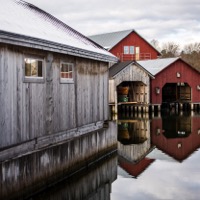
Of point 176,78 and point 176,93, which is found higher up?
point 176,78

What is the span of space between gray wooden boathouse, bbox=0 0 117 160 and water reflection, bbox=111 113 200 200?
239cm

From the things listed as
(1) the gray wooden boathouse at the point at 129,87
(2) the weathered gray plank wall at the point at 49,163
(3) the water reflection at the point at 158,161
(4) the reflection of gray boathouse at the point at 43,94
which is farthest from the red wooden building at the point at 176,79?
(2) the weathered gray plank wall at the point at 49,163

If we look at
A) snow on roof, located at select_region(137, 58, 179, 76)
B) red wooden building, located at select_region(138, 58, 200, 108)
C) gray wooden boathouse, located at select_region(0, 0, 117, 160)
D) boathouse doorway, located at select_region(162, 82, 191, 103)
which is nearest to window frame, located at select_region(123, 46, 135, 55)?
boathouse doorway, located at select_region(162, 82, 191, 103)

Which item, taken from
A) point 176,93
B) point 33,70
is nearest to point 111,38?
point 176,93

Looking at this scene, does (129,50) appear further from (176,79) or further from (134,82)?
(134,82)

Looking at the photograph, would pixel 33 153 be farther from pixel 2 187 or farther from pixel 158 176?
pixel 158 176

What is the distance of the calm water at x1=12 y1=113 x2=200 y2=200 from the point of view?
11.4m

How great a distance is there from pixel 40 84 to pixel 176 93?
33691 millimetres

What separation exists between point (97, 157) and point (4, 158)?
17.7ft

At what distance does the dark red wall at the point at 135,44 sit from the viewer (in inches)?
2055

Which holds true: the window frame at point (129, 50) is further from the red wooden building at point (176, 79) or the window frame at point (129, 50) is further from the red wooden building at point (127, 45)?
the red wooden building at point (176, 79)

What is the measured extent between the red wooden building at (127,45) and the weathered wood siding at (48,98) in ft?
119

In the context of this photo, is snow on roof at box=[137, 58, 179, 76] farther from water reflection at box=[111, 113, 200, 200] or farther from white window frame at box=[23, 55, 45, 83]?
white window frame at box=[23, 55, 45, 83]

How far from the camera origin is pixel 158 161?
52.5 feet
